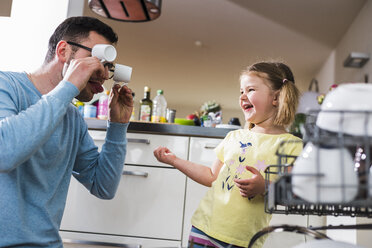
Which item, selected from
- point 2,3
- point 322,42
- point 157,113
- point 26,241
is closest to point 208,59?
point 322,42

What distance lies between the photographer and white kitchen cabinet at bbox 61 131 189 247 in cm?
188

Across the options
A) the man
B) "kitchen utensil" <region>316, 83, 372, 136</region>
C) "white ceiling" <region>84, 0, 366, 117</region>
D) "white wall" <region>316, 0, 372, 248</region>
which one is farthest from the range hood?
"white wall" <region>316, 0, 372, 248</region>

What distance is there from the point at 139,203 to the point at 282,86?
0.95m

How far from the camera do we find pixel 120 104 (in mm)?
1215

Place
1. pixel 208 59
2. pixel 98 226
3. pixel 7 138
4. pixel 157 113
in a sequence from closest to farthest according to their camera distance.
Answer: pixel 7 138 → pixel 98 226 → pixel 157 113 → pixel 208 59

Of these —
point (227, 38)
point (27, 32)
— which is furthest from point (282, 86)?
point (227, 38)

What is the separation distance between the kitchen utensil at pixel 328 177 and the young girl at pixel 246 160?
56 centimetres

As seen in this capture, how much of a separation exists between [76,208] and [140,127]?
49 centimetres

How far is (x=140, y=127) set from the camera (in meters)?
1.93

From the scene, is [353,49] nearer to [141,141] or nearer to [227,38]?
[227,38]

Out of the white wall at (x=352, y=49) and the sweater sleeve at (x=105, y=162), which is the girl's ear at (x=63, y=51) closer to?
the sweater sleeve at (x=105, y=162)

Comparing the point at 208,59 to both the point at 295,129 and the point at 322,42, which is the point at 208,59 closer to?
the point at 322,42

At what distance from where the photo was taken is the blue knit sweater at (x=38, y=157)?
79 cm

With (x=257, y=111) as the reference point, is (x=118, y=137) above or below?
below
